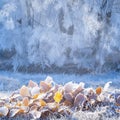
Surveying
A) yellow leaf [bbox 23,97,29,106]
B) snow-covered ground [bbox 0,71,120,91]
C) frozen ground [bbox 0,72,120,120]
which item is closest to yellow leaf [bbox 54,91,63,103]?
yellow leaf [bbox 23,97,29,106]

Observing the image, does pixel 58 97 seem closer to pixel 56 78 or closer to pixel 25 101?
pixel 25 101

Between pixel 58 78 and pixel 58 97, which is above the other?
pixel 58 97

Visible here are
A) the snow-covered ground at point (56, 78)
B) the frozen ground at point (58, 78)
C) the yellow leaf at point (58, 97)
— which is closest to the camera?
the yellow leaf at point (58, 97)

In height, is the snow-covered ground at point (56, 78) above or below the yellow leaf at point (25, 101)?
below

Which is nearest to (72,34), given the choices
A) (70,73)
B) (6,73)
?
(70,73)

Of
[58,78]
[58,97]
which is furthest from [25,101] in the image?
[58,78]

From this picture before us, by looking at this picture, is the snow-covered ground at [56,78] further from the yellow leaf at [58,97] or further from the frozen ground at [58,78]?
the yellow leaf at [58,97]

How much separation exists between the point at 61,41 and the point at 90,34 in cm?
72

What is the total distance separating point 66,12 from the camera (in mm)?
8328

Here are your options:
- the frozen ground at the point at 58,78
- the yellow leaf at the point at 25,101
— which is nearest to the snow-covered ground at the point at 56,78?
the frozen ground at the point at 58,78

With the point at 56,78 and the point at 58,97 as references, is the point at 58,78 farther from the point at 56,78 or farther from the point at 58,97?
the point at 58,97

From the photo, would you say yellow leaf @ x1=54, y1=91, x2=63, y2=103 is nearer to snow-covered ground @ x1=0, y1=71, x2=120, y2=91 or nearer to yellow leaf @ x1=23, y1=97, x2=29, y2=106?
yellow leaf @ x1=23, y1=97, x2=29, y2=106

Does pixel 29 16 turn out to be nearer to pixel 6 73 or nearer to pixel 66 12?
pixel 66 12

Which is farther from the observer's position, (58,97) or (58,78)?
(58,78)
